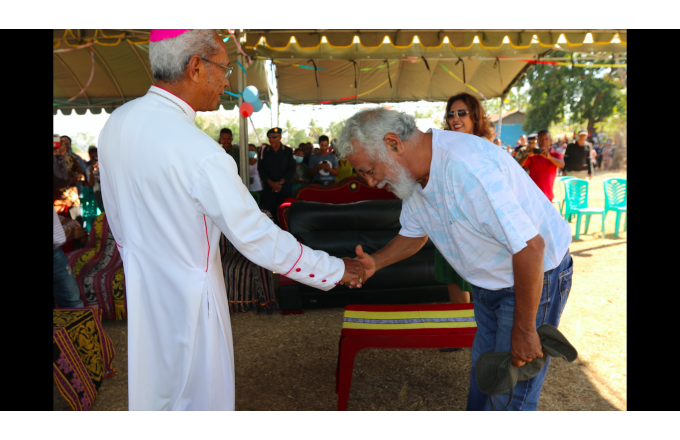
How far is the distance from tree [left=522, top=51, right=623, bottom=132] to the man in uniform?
2481 cm

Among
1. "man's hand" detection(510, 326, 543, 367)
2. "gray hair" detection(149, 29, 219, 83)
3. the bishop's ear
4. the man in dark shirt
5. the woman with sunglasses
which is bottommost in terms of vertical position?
"man's hand" detection(510, 326, 543, 367)

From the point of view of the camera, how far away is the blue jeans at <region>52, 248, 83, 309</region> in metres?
3.38

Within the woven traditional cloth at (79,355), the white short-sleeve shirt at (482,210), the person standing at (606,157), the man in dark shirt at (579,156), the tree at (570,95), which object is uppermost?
the tree at (570,95)

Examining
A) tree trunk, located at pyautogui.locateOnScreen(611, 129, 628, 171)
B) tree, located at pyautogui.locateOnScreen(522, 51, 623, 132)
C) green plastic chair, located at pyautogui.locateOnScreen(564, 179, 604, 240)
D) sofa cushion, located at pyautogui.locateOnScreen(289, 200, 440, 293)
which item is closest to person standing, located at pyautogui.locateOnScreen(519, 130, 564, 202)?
green plastic chair, located at pyautogui.locateOnScreen(564, 179, 604, 240)

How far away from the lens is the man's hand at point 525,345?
156 cm

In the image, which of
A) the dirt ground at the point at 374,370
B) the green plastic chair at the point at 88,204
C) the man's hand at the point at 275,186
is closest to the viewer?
the dirt ground at the point at 374,370

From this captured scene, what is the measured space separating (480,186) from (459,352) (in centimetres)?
245

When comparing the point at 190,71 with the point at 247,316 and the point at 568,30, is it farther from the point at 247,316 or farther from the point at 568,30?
the point at 568,30

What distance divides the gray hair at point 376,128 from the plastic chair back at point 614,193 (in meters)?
7.64

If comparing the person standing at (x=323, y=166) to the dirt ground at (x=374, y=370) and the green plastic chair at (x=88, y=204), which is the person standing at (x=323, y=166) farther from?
the dirt ground at (x=374, y=370)

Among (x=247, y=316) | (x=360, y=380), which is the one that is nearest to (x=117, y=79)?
(x=247, y=316)

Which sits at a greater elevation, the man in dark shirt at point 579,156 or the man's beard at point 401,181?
the man in dark shirt at point 579,156

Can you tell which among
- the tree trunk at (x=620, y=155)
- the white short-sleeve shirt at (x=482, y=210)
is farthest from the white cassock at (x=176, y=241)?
the tree trunk at (x=620, y=155)

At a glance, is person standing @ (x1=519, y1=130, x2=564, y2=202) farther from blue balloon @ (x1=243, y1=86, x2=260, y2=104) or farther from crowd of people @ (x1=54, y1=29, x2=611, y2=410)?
crowd of people @ (x1=54, y1=29, x2=611, y2=410)
